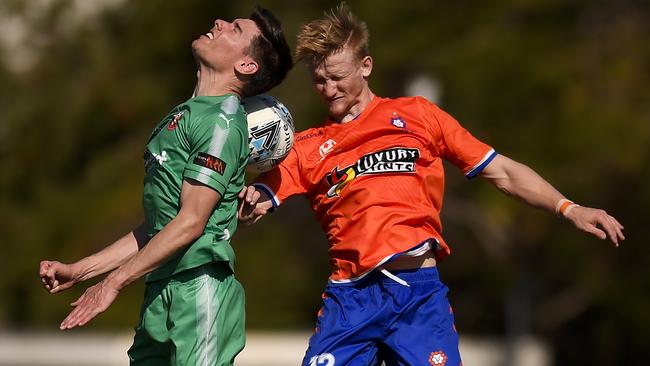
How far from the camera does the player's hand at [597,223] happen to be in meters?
5.36

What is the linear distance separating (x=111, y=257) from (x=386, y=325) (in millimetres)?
1262

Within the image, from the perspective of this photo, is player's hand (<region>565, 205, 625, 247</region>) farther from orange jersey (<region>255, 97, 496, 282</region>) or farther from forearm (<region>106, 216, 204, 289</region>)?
forearm (<region>106, 216, 204, 289</region>)

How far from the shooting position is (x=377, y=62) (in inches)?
612

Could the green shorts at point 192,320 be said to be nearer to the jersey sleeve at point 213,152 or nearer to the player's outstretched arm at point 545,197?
the jersey sleeve at point 213,152

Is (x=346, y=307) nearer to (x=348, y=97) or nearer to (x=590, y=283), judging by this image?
(x=348, y=97)

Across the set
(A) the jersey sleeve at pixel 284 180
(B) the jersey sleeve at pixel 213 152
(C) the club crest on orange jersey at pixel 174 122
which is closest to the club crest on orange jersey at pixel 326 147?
(A) the jersey sleeve at pixel 284 180

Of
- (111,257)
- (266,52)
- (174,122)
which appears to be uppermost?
(266,52)

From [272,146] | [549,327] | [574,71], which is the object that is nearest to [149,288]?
[272,146]

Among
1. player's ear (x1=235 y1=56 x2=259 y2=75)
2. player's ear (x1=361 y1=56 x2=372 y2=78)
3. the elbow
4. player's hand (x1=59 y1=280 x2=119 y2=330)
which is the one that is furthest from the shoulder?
player's hand (x1=59 y1=280 x2=119 y2=330)

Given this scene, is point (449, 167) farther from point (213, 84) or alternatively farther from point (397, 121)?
point (213, 84)

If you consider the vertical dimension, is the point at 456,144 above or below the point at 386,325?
above

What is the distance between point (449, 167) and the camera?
15984 mm

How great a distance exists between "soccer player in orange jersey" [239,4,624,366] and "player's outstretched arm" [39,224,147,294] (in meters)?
0.52

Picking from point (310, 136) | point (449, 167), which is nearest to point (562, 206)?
point (310, 136)
